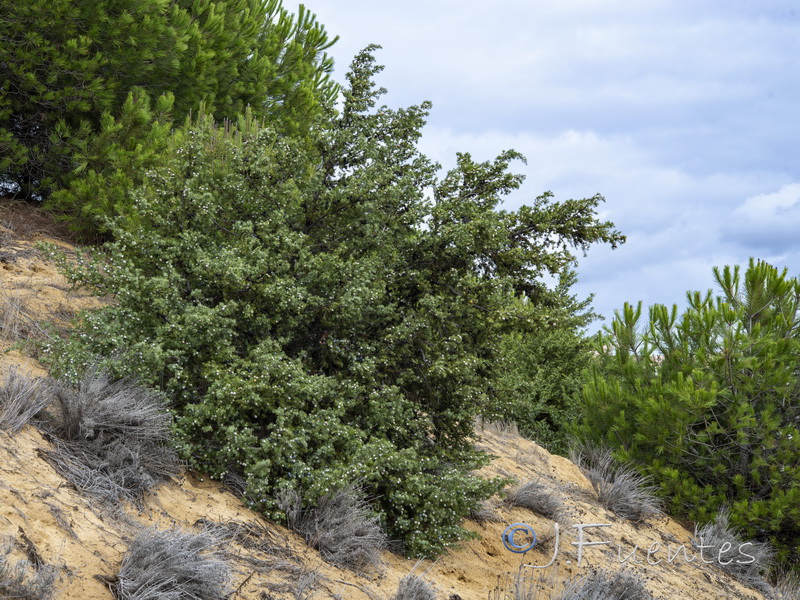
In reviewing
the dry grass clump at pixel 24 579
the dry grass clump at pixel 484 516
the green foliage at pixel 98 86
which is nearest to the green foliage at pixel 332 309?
the dry grass clump at pixel 484 516

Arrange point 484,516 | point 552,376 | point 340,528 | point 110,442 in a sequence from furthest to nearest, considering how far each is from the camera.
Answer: point 552,376 → point 484,516 → point 340,528 → point 110,442

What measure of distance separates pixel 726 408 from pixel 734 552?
1.82 meters

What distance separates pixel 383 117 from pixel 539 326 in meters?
2.73

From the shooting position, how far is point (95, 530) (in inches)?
183

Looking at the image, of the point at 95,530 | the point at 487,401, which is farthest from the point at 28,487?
the point at 487,401

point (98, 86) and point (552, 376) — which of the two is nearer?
point (98, 86)

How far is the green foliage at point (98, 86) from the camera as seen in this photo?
1053cm

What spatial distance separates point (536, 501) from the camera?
8.60 meters

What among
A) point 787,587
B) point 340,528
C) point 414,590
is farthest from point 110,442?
point 787,587

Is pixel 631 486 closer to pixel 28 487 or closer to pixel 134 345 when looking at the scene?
pixel 134 345

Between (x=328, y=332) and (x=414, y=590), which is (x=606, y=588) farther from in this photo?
(x=328, y=332)

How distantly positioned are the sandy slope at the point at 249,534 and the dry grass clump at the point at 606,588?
10.1 inches

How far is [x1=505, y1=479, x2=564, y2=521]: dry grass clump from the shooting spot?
28.0 ft

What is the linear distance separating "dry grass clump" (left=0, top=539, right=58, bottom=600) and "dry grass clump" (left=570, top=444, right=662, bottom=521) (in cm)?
743
